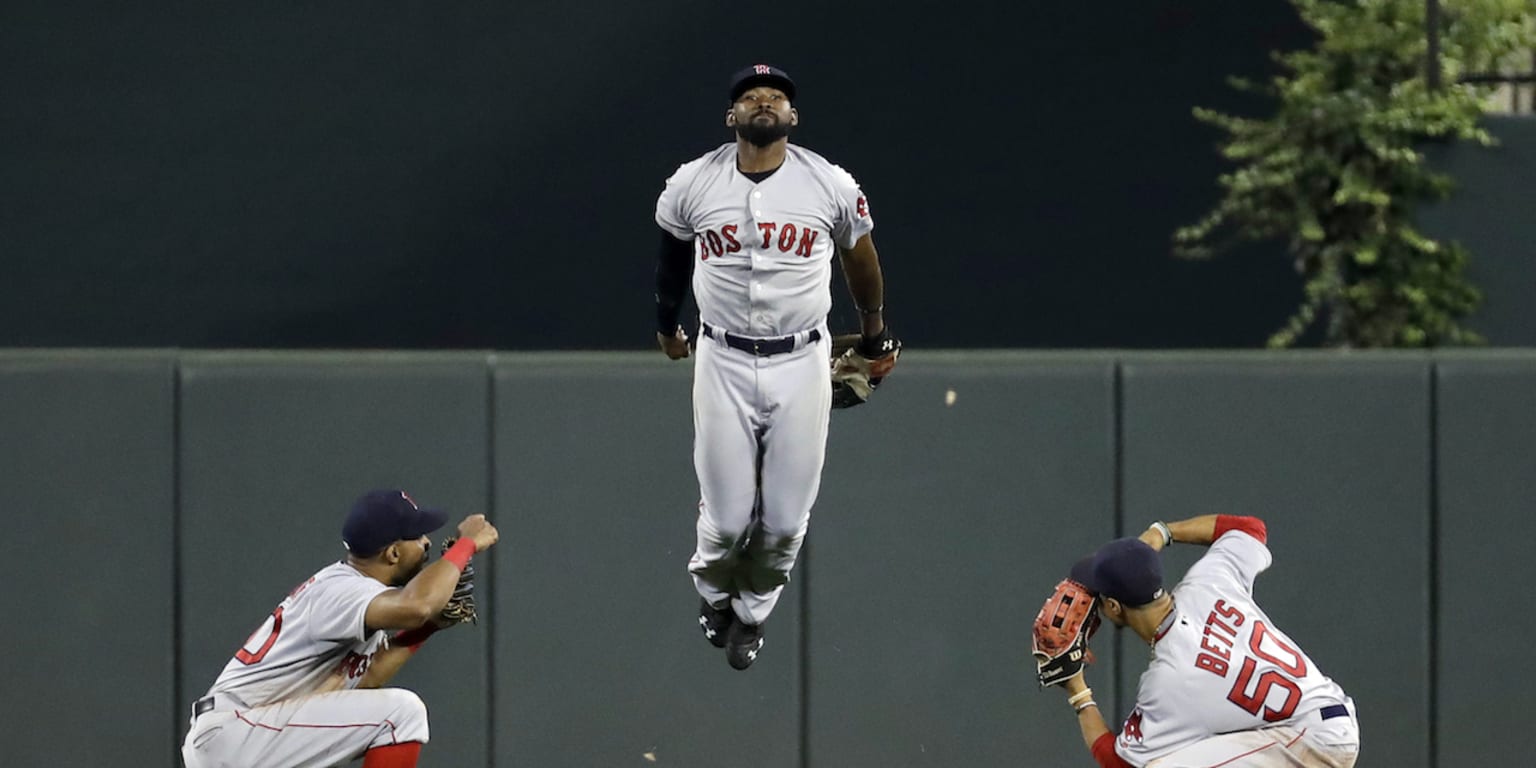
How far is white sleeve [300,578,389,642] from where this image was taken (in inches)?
228

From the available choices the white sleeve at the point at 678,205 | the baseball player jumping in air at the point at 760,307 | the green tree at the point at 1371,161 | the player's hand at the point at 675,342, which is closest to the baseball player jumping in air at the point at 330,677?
the baseball player jumping in air at the point at 760,307

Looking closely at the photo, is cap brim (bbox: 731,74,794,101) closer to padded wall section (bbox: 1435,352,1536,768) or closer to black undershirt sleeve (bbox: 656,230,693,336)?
black undershirt sleeve (bbox: 656,230,693,336)

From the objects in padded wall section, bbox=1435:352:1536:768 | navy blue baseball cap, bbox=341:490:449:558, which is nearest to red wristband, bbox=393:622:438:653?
navy blue baseball cap, bbox=341:490:449:558

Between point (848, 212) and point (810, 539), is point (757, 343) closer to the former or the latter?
point (848, 212)

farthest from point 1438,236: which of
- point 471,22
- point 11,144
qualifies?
Result: point 11,144

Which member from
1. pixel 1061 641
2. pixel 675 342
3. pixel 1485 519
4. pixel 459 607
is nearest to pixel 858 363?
pixel 675 342

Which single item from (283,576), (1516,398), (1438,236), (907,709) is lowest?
(907,709)

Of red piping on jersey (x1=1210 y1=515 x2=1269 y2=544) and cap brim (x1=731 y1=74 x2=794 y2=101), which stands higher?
Answer: cap brim (x1=731 y1=74 x2=794 y2=101)

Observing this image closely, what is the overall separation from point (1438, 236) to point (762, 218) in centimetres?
602

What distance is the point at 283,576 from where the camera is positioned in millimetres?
7410

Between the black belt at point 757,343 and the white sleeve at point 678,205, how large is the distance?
261mm

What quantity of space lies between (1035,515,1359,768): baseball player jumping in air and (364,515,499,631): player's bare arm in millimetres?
1803

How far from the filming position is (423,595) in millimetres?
5516

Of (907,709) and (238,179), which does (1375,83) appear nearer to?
(907,709)
